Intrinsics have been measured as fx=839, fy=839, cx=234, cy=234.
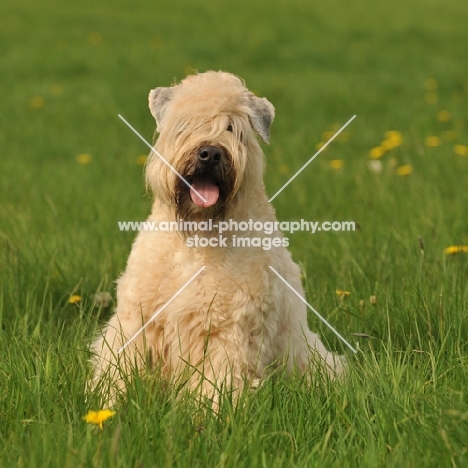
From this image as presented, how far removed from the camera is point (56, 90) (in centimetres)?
1209

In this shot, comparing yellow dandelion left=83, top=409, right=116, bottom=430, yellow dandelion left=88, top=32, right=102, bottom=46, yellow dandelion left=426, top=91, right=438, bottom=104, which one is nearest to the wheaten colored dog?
yellow dandelion left=83, top=409, right=116, bottom=430

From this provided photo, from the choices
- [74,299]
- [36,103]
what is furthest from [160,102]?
[36,103]

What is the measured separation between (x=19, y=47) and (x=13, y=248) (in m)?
11.7

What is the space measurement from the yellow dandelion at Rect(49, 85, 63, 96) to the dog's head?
8532 mm

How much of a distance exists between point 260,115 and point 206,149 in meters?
0.48

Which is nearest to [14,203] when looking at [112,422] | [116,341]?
[116,341]

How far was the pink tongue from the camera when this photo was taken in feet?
11.9

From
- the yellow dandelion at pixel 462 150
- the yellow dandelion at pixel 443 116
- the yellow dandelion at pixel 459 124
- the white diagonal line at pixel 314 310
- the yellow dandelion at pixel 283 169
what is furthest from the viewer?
the yellow dandelion at pixel 443 116

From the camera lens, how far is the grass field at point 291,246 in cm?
293

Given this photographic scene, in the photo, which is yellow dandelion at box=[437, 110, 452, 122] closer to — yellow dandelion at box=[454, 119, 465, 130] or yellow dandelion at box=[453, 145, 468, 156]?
yellow dandelion at box=[454, 119, 465, 130]

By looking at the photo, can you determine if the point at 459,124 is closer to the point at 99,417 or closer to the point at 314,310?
the point at 314,310

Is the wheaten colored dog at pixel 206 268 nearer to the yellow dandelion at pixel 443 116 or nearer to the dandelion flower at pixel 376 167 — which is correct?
the dandelion flower at pixel 376 167

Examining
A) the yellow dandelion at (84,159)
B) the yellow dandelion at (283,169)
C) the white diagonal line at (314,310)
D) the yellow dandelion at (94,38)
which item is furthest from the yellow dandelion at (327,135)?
the yellow dandelion at (94,38)

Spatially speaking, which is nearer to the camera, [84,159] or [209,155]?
[209,155]
